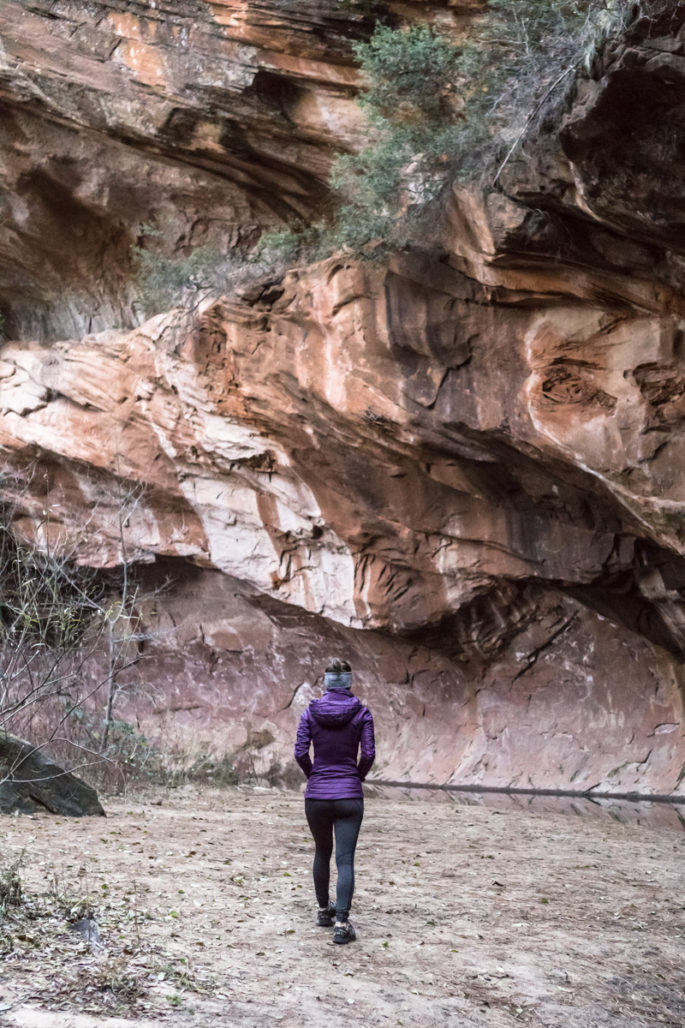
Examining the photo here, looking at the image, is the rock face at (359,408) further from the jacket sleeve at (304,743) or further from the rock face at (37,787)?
the jacket sleeve at (304,743)

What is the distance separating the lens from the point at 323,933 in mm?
5645

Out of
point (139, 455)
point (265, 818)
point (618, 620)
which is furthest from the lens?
point (139, 455)

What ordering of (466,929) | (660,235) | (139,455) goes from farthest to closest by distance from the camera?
(139,455) < (660,235) < (466,929)

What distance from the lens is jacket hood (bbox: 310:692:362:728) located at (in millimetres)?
5582

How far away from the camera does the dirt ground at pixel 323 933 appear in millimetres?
4430

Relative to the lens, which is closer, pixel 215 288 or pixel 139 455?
pixel 215 288

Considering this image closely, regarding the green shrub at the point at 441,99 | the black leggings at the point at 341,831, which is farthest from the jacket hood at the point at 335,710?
the green shrub at the point at 441,99

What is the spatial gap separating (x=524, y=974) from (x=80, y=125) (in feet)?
46.3

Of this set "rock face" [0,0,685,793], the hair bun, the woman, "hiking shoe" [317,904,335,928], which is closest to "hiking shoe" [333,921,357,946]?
the woman

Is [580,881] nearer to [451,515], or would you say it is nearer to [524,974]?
[524,974]

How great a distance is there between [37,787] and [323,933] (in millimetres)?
4979

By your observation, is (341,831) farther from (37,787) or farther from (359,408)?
(359,408)

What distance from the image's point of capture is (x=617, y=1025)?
4617 millimetres

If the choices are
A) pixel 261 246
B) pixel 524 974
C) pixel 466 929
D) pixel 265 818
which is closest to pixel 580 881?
pixel 466 929
